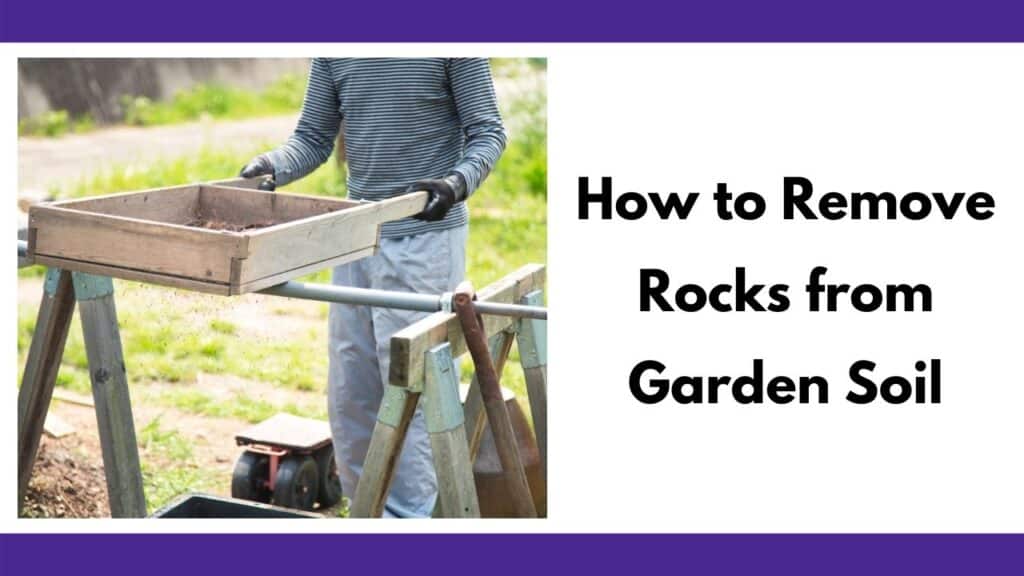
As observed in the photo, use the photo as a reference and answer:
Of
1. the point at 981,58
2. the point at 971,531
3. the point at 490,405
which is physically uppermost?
the point at 981,58

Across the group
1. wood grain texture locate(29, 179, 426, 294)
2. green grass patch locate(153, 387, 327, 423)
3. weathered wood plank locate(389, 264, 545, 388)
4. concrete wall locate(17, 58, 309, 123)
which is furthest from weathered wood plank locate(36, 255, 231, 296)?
concrete wall locate(17, 58, 309, 123)

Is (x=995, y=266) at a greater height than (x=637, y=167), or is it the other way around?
(x=637, y=167)

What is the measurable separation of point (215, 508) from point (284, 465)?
0.42m

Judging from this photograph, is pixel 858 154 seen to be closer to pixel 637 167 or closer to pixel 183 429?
pixel 637 167

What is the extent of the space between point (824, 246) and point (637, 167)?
0.48 meters

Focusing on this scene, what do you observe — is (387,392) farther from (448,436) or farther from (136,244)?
(136,244)

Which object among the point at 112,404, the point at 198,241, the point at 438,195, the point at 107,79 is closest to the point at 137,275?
the point at 198,241

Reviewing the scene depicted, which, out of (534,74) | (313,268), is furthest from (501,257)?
(313,268)

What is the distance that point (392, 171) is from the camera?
406 centimetres

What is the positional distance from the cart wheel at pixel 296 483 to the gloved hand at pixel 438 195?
1.05 metres

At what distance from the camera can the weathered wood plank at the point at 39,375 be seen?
388cm

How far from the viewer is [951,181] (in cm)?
344

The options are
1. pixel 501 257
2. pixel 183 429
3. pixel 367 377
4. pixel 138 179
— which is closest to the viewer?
pixel 367 377

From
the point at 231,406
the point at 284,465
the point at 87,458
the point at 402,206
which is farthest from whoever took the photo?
the point at 231,406
